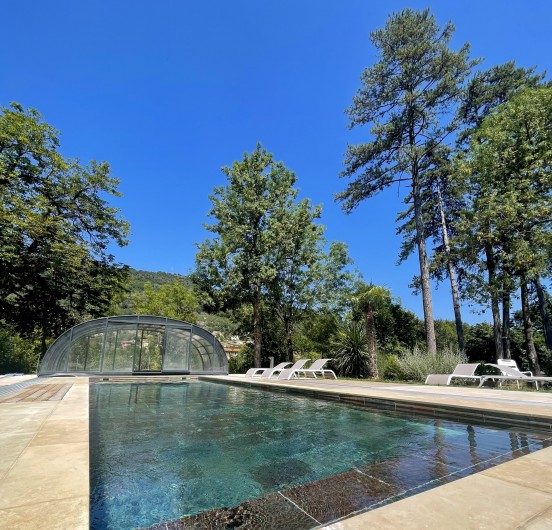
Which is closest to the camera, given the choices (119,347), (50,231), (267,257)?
(119,347)

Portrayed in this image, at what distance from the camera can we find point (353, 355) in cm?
1443

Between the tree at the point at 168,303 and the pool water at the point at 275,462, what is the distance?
67.4 ft

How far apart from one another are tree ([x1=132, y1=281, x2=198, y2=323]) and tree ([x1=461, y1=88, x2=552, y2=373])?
18780 mm

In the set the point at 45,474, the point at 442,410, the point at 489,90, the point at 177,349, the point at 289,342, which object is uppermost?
the point at 489,90

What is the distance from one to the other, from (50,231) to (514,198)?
64.8ft

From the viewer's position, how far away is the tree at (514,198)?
487 inches

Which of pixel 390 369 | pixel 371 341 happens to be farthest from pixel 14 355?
pixel 390 369

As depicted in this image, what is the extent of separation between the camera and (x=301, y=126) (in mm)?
22953

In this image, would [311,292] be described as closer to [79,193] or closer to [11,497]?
[79,193]

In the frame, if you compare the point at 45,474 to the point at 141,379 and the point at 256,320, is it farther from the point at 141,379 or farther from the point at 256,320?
the point at 256,320

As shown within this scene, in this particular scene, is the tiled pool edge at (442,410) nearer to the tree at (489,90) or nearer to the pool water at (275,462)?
the pool water at (275,462)

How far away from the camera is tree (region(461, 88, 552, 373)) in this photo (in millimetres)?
12367

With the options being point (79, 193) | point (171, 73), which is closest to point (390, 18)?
point (171, 73)

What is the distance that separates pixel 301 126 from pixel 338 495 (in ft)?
77.5
